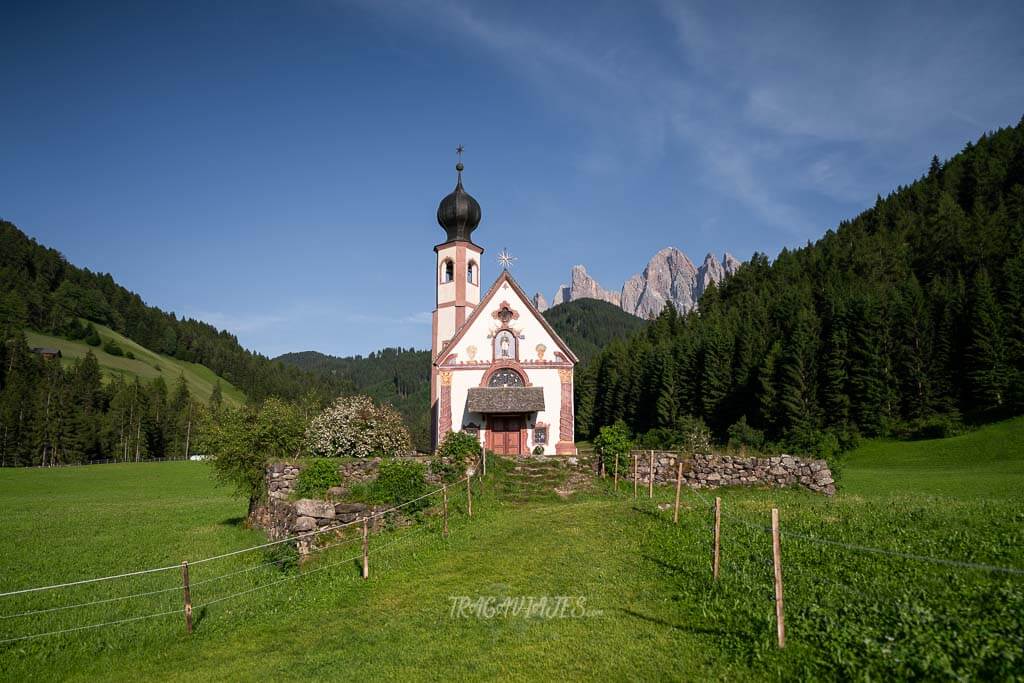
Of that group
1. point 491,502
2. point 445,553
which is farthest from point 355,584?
point 491,502

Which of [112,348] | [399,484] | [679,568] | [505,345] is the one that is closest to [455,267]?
[505,345]

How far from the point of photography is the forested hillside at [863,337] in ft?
168

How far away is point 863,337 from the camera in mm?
55469

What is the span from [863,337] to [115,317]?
177 m

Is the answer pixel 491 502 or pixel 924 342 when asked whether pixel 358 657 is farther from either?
pixel 924 342

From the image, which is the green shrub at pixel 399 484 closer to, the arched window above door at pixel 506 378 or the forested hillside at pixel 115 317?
the arched window above door at pixel 506 378

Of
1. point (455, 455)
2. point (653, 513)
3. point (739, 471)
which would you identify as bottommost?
point (653, 513)

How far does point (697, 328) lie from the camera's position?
90.2 m

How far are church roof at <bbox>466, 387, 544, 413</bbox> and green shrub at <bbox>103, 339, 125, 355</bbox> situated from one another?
14269cm

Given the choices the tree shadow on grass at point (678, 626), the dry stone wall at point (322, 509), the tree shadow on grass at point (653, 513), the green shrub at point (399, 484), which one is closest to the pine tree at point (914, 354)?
the tree shadow on grass at point (653, 513)

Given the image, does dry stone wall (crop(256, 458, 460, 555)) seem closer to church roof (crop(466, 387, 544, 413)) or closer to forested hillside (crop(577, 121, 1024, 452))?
church roof (crop(466, 387, 544, 413))

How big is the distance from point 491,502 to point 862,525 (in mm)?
12120

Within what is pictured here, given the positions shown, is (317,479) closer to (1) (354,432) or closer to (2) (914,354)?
(1) (354,432)

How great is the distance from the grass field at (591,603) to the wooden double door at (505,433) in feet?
41.8
